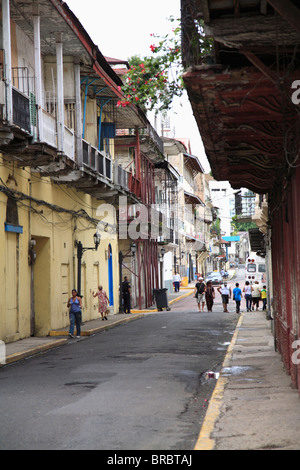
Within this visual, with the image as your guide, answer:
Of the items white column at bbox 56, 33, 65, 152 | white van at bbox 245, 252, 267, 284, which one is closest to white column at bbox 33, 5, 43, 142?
white column at bbox 56, 33, 65, 152

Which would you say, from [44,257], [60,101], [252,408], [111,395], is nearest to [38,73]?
[60,101]

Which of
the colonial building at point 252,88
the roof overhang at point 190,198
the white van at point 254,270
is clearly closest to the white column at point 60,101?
the colonial building at point 252,88

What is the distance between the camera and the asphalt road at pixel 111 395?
7332 mm

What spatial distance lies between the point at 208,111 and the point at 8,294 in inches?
449

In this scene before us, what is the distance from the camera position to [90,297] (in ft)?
90.8

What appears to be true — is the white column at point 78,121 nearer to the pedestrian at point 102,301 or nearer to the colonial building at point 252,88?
the pedestrian at point 102,301

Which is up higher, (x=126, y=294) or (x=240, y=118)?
(x=240, y=118)

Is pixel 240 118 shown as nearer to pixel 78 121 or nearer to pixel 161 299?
pixel 78 121

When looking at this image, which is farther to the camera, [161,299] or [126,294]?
[161,299]

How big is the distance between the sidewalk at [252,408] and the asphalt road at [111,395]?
0.22 m

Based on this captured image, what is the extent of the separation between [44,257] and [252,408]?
13.7 m

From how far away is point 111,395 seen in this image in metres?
9.97

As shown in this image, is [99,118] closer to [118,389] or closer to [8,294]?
[8,294]
